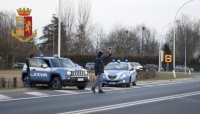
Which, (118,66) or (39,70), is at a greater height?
(118,66)

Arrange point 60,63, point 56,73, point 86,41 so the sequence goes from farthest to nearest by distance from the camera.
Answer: point 86,41 < point 60,63 < point 56,73

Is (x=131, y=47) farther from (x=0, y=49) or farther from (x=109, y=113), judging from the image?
(x=109, y=113)

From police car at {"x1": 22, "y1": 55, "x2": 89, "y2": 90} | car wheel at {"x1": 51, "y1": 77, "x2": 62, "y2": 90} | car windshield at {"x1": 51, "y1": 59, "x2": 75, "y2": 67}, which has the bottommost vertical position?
car wheel at {"x1": 51, "y1": 77, "x2": 62, "y2": 90}

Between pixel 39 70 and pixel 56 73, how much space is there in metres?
1.10

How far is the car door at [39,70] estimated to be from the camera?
2091 centimetres

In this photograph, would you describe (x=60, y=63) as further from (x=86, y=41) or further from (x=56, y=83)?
(x=86, y=41)

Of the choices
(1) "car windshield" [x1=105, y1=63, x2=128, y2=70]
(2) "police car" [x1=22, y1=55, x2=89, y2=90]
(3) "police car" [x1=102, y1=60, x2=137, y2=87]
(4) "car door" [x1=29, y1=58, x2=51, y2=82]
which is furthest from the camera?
(1) "car windshield" [x1=105, y1=63, x2=128, y2=70]

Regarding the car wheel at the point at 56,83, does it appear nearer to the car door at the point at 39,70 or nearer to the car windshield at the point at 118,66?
the car door at the point at 39,70

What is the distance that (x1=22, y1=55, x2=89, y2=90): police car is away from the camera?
20375 mm

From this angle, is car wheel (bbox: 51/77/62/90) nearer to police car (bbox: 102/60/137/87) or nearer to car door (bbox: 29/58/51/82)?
car door (bbox: 29/58/51/82)

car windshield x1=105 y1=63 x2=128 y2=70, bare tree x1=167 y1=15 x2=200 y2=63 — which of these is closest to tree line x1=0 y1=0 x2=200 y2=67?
bare tree x1=167 y1=15 x2=200 y2=63

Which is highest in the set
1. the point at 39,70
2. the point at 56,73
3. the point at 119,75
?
the point at 39,70

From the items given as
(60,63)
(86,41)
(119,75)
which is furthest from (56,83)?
(86,41)

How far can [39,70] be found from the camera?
21.1 metres
